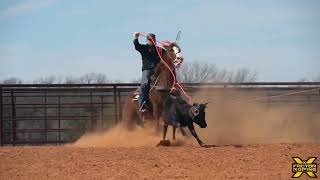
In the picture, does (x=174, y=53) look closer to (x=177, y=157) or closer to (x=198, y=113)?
(x=198, y=113)

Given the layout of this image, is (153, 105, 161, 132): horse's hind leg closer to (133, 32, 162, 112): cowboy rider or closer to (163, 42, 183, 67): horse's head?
(133, 32, 162, 112): cowboy rider

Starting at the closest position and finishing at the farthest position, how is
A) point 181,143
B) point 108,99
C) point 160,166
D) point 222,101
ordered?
point 160,166
point 181,143
point 222,101
point 108,99

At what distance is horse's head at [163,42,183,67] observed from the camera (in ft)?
36.0

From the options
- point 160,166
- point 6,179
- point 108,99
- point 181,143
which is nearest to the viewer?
point 6,179

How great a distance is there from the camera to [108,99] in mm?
20531

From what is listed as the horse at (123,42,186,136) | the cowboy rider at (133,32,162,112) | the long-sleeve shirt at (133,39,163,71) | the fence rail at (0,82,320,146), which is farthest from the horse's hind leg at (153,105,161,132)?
the fence rail at (0,82,320,146)

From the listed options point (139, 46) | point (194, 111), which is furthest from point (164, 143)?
point (139, 46)

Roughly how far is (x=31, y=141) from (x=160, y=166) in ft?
29.1

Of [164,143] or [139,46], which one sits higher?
[139,46]

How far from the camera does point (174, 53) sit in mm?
11266

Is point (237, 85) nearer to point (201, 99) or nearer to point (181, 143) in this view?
point (201, 99)

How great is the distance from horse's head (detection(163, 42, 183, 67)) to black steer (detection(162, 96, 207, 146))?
70 centimetres

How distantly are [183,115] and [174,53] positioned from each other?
134 cm

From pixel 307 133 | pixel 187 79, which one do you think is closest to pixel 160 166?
pixel 307 133
